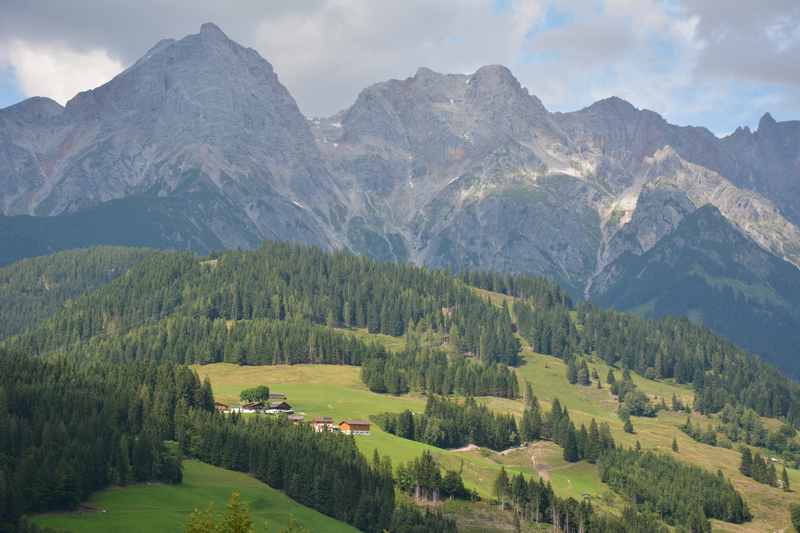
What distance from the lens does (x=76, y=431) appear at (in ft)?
502

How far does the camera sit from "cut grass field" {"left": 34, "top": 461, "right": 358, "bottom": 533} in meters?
129

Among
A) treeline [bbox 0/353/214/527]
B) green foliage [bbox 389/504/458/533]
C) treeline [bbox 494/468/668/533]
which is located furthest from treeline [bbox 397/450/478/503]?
treeline [bbox 0/353/214/527]

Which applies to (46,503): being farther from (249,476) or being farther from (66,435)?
(249,476)

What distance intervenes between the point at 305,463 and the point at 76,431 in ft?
121

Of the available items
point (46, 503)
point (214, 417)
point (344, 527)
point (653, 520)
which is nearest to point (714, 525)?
point (653, 520)

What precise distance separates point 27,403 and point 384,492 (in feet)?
191

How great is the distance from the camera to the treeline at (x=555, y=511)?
580ft

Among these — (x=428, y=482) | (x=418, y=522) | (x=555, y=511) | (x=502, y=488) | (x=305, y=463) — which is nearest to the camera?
(x=418, y=522)

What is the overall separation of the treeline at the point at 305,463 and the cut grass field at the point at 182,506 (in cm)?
305

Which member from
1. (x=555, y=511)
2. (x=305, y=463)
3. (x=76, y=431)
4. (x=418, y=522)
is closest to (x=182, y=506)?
(x=76, y=431)

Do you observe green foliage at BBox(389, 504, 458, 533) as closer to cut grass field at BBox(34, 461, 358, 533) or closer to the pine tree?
cut grass field at BBox(34, 461, 358, 533)

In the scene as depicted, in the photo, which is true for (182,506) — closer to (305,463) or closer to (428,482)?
(305,463)

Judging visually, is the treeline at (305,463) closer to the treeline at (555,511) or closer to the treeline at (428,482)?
the treeline at (428,482)

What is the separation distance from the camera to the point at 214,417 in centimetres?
18188
